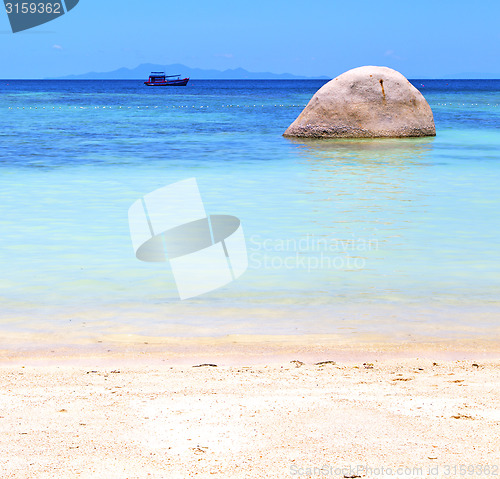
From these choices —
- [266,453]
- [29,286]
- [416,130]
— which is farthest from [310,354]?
[416,130]

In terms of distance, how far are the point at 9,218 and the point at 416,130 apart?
11840 mm

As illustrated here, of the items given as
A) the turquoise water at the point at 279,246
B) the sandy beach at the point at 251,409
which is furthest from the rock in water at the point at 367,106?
the sandy beach at the point at 251,409

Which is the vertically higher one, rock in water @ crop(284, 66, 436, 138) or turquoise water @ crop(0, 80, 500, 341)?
rock in water @ crop(284, 66, 436, 138)

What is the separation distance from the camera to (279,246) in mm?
6656

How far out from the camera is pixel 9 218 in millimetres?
8023

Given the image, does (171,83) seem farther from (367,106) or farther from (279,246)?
(279,246)

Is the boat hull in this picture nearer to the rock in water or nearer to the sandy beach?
the rock in water

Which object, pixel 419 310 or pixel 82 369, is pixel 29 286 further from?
pixel 419 310
